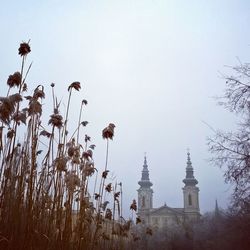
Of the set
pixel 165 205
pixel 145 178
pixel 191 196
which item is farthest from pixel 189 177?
pixel 145 178

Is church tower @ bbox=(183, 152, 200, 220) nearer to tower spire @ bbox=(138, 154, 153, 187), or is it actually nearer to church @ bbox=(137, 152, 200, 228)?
church @ bbox=(137, 152, 200, 228)

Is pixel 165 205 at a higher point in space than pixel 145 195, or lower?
lower

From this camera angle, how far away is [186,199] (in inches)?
2766

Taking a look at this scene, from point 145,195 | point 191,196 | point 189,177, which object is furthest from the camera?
point 145,195

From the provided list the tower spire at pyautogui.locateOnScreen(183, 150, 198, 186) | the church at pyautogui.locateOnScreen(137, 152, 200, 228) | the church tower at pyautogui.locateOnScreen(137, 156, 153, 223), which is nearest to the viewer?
the church at pyautogui.locateOnScreen(137, 152, 200, 228)

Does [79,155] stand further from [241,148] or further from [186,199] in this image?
[186,199]

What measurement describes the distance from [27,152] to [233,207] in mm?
4894

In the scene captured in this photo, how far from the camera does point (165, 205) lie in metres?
72.6

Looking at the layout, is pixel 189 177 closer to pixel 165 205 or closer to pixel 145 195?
pixel 165 205

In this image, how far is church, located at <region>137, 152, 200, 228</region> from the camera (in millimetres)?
69438

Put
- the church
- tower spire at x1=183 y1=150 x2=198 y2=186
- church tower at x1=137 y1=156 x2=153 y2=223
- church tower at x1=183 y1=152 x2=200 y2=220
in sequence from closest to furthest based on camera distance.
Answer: church tower at x1=183 y1=152 x2=200 y2=220 → the church → tower spire at x1=183 y1=150 x2=198 y2=186 → church tower at x1=137 y1=156 x2=153 y2=223

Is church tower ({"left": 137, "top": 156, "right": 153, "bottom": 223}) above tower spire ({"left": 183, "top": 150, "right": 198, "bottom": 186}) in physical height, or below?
below

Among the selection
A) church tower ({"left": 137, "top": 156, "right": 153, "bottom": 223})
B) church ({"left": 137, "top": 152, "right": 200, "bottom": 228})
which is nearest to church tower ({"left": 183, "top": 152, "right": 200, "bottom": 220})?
church ({"left": 137, "top": 152, "right": 200, "bottom": 228})

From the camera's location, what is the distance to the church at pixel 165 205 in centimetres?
6944
